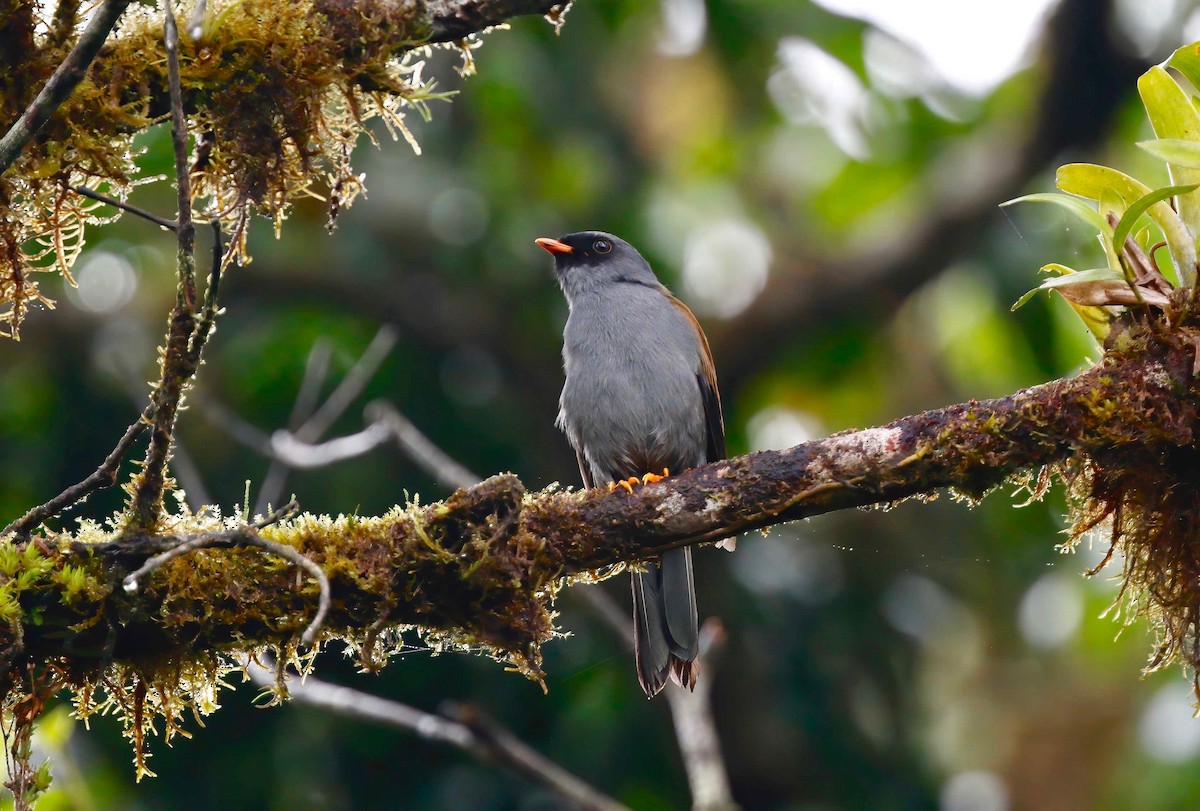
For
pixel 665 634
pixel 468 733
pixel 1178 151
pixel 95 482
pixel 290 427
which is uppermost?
pixel 290 427

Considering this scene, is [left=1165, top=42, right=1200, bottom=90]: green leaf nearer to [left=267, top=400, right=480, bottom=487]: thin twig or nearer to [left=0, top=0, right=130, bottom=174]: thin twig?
[left=0, top=0, right=130, bottom=174]: thin twig

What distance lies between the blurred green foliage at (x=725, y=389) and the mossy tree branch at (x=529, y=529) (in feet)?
11.5

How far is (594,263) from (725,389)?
243 centimetres

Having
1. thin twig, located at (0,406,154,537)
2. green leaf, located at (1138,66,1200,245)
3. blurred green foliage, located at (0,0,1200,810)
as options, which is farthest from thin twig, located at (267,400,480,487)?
green leaf, located at (1138,66,1200,245)

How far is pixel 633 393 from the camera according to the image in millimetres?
4410

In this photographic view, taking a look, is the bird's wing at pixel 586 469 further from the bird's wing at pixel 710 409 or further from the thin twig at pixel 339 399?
the thin twig at pixel 339 399

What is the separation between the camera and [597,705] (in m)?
6.06

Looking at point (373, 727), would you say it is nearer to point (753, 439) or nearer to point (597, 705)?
point (597, 705)

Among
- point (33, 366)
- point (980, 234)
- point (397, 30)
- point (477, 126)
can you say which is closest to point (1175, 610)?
point (397, 30)

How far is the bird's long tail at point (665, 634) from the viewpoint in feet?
13.1

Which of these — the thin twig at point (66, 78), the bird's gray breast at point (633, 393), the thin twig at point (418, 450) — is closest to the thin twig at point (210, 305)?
the thin twig at point (66, 78)

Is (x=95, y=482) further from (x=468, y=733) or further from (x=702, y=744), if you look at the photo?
(x=702, y=744)

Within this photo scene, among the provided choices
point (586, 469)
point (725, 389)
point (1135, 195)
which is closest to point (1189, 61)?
point (1135, 195)

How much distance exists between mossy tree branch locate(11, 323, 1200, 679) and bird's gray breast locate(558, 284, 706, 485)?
63.5 inches
